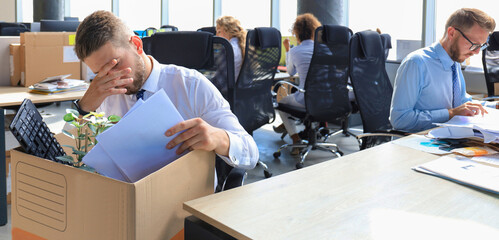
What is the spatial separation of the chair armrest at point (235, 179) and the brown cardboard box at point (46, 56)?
245 centimetres

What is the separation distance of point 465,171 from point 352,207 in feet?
1.57

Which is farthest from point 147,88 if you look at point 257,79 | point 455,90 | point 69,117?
point 257,79

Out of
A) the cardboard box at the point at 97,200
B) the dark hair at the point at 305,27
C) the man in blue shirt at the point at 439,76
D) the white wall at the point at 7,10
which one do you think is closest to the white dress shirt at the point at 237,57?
the dark hair at the point at 305,27

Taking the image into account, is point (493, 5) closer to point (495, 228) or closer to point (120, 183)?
point (495, 228)

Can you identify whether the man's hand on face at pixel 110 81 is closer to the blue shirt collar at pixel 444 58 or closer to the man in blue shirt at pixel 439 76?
the man in blue shirt at pixel 439 76

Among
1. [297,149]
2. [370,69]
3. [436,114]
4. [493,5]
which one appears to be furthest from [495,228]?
[493,5]

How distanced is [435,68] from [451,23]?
0.22 m

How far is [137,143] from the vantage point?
1.07 meters

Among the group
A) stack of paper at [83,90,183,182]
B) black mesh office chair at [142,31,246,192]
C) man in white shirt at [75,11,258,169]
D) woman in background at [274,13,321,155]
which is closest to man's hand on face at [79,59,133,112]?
man in white shirt at [75,11,258,169]

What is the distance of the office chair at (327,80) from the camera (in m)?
3.94

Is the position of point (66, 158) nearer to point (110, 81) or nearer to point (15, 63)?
point (110, 81)

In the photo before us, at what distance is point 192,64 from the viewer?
2.61m

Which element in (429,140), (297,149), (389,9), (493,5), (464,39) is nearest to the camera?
(429,140)

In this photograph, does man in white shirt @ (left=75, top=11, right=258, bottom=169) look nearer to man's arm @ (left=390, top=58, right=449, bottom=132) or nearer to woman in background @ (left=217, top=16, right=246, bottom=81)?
man's arm @ (left=390, top=58, right=449, bottom=132)
